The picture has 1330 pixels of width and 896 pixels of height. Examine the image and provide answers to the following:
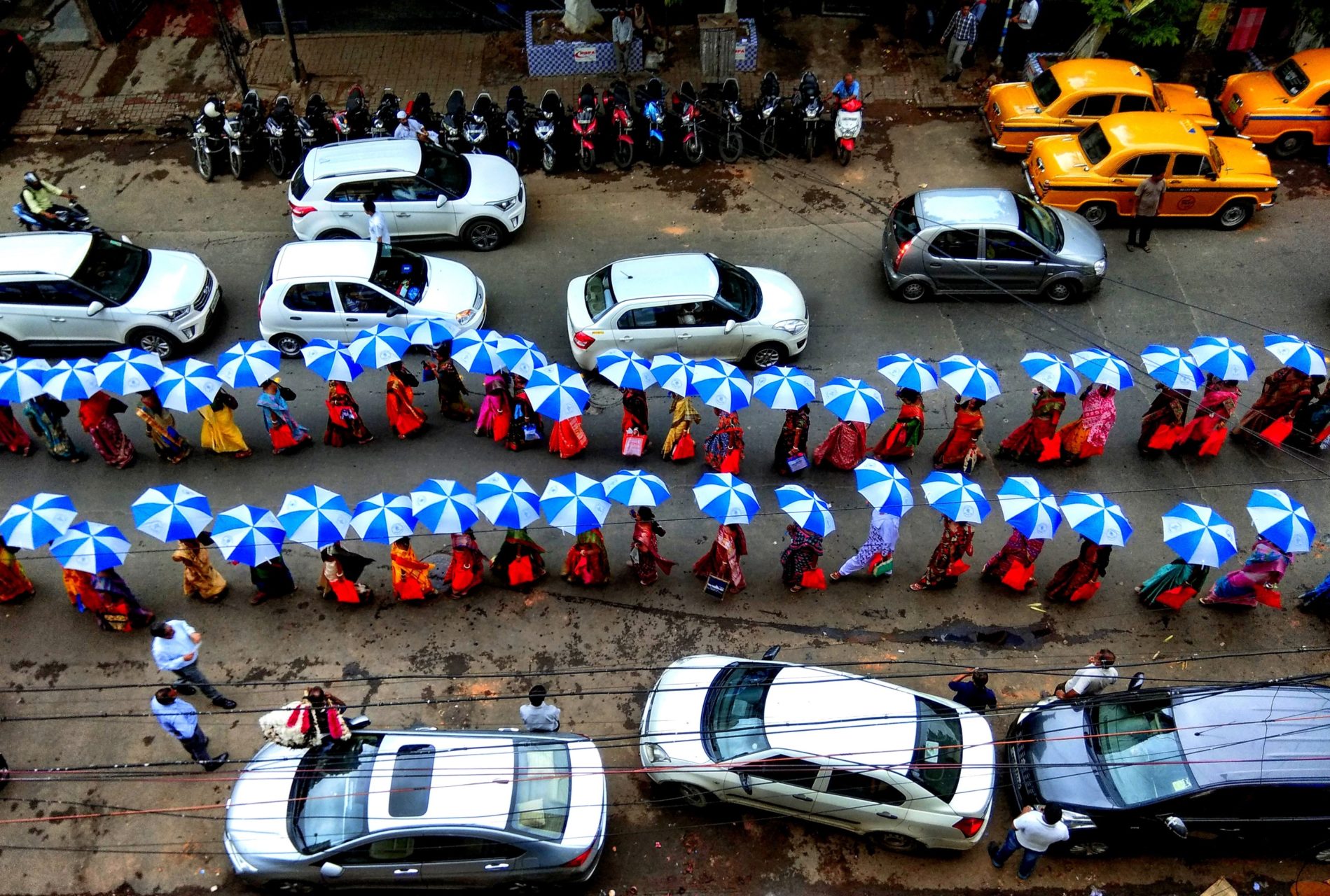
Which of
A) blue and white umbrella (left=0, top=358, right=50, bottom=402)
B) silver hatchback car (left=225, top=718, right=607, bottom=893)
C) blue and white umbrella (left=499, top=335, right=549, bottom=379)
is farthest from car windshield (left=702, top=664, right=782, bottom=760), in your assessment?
blue and white umbrella (left=0, top=358, right=50, bottom=402)

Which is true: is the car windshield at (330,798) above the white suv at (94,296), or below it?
below

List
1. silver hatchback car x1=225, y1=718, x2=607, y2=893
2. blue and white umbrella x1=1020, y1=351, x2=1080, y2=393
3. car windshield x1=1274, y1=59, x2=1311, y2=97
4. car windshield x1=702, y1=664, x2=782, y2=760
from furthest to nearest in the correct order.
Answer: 1. car windshield x1=1274, y1=59, x2=1311, y2=97
2. blue and white umbrella x1=1020, y1=351, x2=1080, y2=393
3. car windshield x1=702, y1=664, x2=782, y2=760
4. silver hatchback car x1=225, y1=718, x2=607, y2=893

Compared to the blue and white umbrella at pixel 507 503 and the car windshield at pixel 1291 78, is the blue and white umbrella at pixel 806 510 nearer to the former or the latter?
the blue and white umbrella at pixel 507 503

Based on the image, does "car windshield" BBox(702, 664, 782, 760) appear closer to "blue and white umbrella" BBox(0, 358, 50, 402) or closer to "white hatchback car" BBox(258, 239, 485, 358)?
"white hatchback car" BBox(258, 239, 485, 358)

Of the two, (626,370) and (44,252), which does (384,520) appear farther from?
(44,252)

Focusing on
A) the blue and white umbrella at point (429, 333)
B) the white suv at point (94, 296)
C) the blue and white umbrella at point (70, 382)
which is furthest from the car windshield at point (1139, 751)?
the white suv at point (94, 296)

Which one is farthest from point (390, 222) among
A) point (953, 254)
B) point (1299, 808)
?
point (1299, 808)

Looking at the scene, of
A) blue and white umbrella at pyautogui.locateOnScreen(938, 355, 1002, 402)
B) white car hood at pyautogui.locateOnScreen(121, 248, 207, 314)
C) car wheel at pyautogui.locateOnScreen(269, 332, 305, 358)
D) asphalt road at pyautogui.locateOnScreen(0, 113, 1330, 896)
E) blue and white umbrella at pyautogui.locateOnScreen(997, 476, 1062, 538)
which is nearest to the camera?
asphalt road at pyautogui.locateOnScreen(0, 113, 1330, 896)
